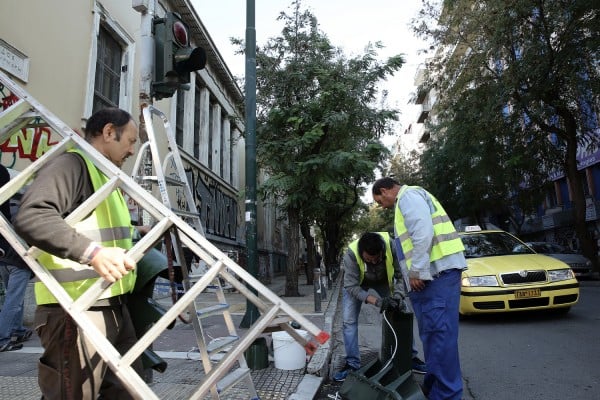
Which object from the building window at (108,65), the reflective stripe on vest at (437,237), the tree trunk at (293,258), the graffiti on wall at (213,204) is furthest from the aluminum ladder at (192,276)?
the graffiti on wall at (213,204)

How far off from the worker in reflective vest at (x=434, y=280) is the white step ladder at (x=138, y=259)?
1632 mm

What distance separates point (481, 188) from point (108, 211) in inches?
937

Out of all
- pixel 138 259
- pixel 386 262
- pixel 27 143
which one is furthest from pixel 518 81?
pixel 138 259

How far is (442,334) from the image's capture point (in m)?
3.40

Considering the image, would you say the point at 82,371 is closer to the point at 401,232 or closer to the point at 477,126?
the point at 401,232

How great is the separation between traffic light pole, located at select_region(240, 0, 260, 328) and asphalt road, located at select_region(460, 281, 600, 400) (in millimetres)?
2957

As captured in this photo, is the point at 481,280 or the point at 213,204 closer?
the point at 481,280

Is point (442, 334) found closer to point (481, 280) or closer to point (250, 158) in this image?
point (481, 280)

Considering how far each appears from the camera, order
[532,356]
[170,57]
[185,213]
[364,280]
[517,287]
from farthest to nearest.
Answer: [517,287] < [532,356] < [364,280] < [170,57] < [185,213]

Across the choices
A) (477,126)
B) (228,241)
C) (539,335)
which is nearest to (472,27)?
(477,126)

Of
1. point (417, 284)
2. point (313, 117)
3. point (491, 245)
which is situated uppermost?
point (313, 117)

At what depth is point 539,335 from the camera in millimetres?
5996

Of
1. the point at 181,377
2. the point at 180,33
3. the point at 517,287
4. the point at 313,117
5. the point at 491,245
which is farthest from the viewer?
the point at 313,117

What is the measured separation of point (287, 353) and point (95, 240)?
9.46 feet
